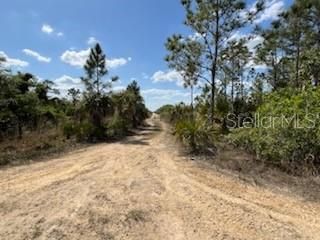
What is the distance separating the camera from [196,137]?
11.3m

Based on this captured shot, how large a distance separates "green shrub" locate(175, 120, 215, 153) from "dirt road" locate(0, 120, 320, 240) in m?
2.67

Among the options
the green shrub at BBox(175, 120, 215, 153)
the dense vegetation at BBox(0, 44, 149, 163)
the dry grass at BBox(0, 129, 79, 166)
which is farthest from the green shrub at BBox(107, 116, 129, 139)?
the green shrub at BBox(175, 120, 215, 153)

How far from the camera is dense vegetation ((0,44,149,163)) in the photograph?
48.6 ft

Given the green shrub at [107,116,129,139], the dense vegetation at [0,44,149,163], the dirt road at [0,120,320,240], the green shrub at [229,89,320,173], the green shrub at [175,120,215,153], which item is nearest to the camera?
the dirt road at [0,120,320,240]

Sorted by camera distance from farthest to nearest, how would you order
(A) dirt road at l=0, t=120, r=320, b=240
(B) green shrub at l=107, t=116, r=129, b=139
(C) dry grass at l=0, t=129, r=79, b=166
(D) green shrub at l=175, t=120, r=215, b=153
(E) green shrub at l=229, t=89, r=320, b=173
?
(B) green shrub at l=107, t=116, r=129, b=139 → (D) green shrub at l=175, t=120, r=215, b=153 → (C) dry grass at l=0, t=129, r=79, b=166 → (E) green shrub at l=229, t=89, r=320, b=173 → (A) dirt road at l=0, t=120, r=320, b=240

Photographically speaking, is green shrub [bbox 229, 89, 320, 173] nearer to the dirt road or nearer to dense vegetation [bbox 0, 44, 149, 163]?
the dirt road

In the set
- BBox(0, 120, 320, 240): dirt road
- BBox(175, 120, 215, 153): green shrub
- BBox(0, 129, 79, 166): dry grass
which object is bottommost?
BBox(0, 120, 320, 240): dirt road

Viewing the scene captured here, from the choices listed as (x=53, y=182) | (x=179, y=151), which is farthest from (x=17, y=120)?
(x=53, y=182)

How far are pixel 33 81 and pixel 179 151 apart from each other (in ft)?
57.5

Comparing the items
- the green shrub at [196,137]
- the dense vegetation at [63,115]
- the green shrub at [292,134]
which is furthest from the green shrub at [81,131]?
the green shrub at [292,134]

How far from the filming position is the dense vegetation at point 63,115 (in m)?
14.8

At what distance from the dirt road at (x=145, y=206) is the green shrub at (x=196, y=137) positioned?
2.67 m

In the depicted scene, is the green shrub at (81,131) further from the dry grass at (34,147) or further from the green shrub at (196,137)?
the green shrub at (196,137)

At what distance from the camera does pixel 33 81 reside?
25109 millimetres
